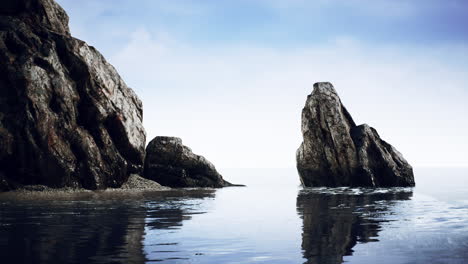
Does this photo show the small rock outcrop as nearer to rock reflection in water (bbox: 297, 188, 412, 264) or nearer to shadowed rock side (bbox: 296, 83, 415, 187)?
shadowed rock side (bbox: 296, 83, 415, 187)

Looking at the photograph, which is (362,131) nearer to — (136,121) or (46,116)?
(136,121)

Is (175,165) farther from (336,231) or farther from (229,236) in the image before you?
(336,231)

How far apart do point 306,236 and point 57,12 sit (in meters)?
49.5

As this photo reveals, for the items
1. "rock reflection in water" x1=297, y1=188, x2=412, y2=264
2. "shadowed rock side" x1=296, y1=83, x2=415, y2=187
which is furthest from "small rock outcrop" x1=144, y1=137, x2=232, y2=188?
"rock reflection in water" x1=297, y1=188, x2=412, y2=264

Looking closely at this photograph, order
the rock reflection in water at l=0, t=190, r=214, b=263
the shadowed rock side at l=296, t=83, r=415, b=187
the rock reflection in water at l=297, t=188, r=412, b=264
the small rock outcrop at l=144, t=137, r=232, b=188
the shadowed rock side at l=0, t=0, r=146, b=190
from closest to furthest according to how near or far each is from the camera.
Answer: the rock reflection in water at l=0, t=190, r=214, b=263
the rock reflection in water at l=297, t=188, r=412, b=264
the shadowed rock side at l=0, t=0, r=146, b=190
the small rock outcrop at l=144, t=137, r=232, b=188
the shadowed rock side at l=296, t=83, r=415, b=187

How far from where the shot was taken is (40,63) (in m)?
46.4

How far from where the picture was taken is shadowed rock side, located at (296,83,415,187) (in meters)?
63.7

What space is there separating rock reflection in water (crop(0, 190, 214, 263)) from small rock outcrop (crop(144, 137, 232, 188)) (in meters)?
29.1

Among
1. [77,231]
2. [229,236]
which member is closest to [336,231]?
→ [229,236]

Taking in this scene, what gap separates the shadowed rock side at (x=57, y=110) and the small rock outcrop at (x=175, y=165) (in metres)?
2.74

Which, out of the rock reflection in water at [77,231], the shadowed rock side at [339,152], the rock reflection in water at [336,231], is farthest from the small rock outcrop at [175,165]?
the rock reflection in water at [336,231]

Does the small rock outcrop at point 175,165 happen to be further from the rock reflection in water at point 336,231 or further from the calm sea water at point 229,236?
the rock reflection in water at point 336,231

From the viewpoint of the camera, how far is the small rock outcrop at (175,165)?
57.3m

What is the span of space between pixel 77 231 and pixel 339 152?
2053 inches
